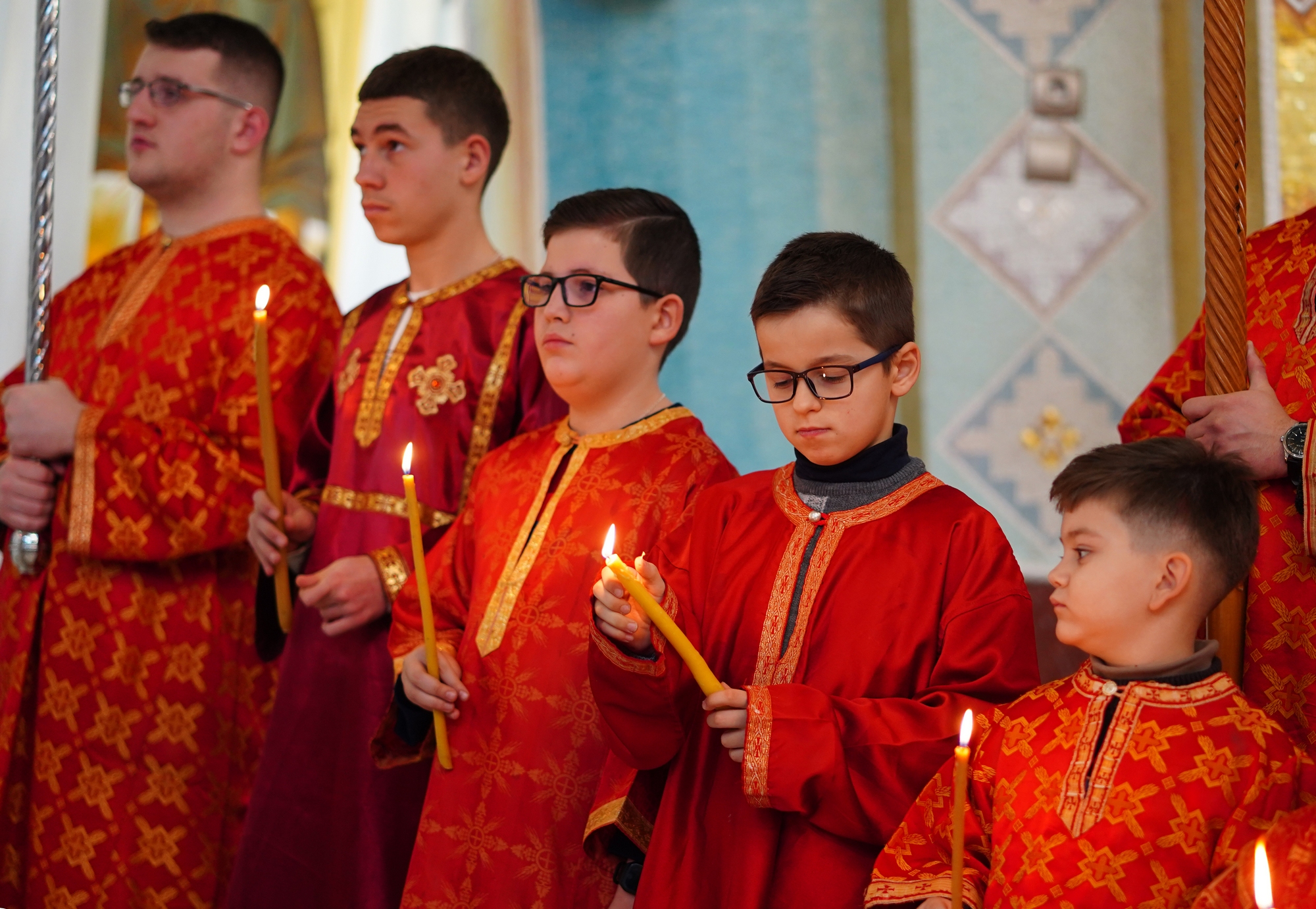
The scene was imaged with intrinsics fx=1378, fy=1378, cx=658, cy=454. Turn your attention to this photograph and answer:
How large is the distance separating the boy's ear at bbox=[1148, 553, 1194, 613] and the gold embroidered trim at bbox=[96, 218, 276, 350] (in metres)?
2.56

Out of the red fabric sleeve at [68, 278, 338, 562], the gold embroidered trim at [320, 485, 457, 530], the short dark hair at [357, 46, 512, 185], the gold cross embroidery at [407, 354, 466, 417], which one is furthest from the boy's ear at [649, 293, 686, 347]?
the red fabric sleeve at [68, 278, 338, 562]

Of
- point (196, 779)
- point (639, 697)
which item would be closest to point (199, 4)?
point (196, 779)

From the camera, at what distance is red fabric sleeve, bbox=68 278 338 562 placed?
3.13 meters

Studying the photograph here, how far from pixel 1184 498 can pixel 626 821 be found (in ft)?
3.22

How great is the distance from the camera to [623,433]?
8.50 ft

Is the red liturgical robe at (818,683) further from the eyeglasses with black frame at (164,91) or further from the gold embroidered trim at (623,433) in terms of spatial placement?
the eyeglasses with black frame at (164,91)

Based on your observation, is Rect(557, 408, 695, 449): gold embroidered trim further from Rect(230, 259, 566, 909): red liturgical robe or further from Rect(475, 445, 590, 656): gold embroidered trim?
Rect(230, 259, 566, 909): red liturgical robe

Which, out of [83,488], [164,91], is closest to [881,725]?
[83,488]

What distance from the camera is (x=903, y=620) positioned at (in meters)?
2.03

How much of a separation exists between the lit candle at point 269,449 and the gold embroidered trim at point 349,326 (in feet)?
1.22

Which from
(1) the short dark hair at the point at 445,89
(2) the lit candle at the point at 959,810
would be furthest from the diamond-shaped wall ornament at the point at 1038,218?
(2) the lit candle at the point at 959,810

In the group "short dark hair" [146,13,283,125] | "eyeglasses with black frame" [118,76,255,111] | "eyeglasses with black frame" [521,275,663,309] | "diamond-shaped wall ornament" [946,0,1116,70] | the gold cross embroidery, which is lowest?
the gold cross embroidery

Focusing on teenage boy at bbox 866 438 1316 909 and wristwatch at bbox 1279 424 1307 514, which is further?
wristwatch at bbox 1279 424 1307 514

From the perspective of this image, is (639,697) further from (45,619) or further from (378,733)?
(45,619)
